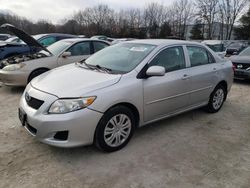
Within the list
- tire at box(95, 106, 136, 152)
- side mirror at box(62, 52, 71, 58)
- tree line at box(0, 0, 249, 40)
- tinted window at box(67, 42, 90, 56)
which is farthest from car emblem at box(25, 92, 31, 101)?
tree line at box(0, 0, 249, 40)

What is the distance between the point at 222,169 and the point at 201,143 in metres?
0.67

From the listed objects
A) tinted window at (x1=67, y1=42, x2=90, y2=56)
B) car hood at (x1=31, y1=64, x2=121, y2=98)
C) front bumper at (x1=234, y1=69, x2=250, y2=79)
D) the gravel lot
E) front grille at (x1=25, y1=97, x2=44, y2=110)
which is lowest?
the gravel lot

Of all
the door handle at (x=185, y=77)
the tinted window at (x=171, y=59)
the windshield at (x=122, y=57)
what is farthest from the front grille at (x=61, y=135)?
the door handle at (x=185, y=77)

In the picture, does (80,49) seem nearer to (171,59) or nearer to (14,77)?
(14,77)

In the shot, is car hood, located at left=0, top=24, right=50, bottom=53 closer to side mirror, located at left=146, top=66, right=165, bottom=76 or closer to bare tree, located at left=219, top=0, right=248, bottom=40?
side mirror, located at left=146, top=66, right=165, bottom=76

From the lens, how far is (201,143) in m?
3.47

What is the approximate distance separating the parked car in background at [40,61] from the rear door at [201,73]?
3.45 meters

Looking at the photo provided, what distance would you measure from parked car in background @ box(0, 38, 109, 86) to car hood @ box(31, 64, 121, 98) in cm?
255

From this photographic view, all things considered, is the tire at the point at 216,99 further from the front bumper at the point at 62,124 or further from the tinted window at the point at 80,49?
the tinted window at the point at 80,49

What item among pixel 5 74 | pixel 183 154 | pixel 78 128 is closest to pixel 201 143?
pixel 183 154

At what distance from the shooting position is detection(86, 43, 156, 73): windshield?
3.42 m

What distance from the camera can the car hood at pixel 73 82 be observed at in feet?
9.20

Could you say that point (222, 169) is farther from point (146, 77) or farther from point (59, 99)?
point (59, 99)

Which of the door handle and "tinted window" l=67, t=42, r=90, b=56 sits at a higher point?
"tinted window" l=67, t=42, r=90, b=56
